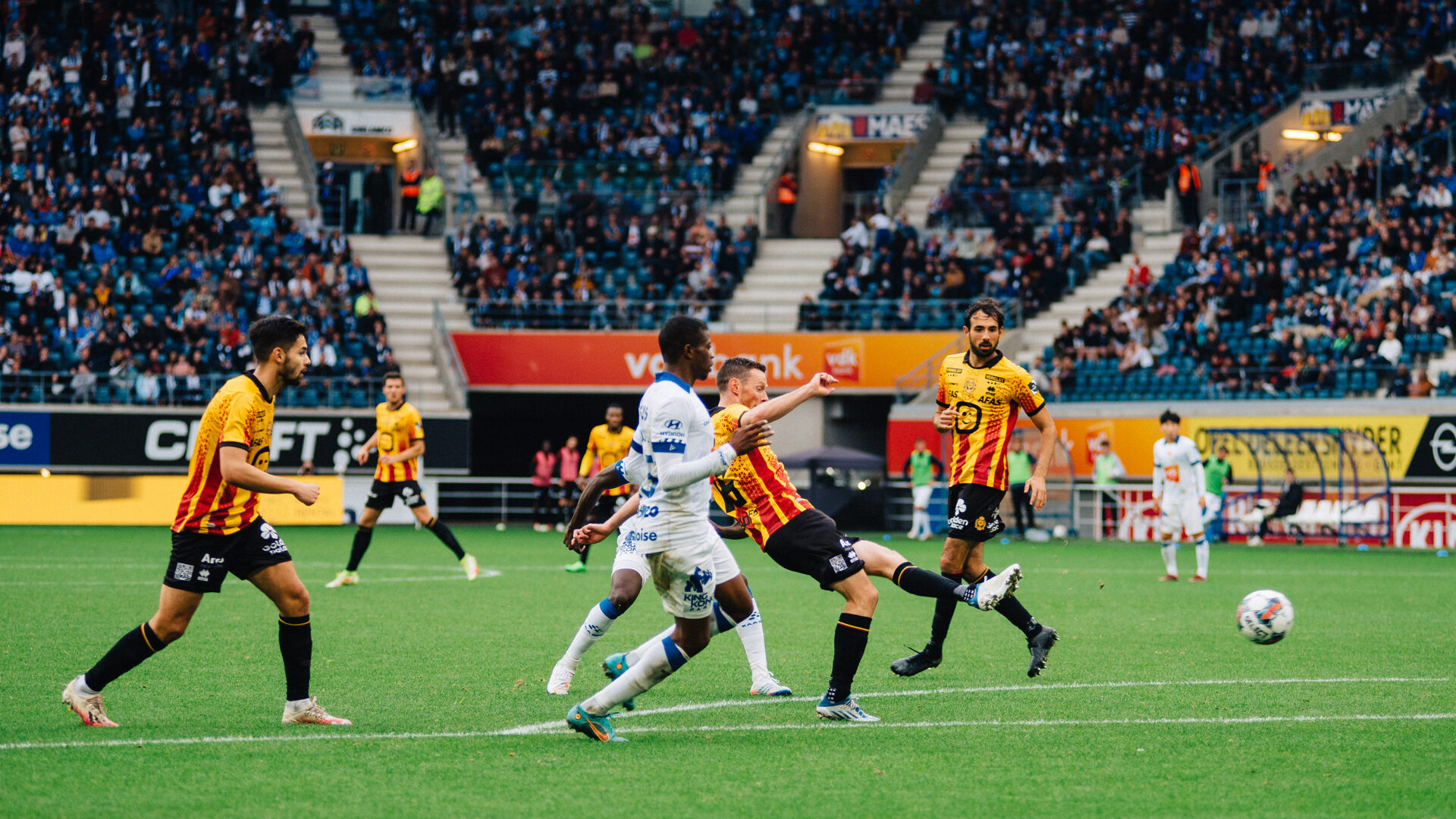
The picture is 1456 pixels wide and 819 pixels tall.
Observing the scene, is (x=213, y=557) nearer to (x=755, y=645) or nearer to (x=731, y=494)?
(x=731, y=494)

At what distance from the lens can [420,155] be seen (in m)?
42.0

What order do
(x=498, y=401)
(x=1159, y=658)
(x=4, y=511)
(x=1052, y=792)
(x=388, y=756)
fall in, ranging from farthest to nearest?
1. (x=498, y=401)
2. (x=4, y=511)
3. (x=1159, y=658)
4. (x=388, y=756)
5. (x=1052, y=792)

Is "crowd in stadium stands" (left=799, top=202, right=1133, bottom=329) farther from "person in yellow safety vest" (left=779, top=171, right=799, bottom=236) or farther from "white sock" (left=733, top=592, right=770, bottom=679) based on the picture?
"white sock" (left=733, top=592, right=770, bottom=679)

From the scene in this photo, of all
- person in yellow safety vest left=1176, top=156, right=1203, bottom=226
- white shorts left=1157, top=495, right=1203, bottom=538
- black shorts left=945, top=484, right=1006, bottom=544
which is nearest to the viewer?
black shorts left=945, top=484, right=1006, bottom=544

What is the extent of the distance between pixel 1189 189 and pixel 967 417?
2700cm

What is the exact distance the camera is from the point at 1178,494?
63.0 feet

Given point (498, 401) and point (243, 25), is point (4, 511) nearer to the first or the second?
point (498, 401)

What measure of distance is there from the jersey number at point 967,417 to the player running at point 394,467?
7.98 meters

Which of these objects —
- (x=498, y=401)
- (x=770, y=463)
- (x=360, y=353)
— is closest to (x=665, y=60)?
(x=498, y=401)

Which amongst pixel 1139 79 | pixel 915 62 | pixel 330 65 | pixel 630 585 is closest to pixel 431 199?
pixel 330 65

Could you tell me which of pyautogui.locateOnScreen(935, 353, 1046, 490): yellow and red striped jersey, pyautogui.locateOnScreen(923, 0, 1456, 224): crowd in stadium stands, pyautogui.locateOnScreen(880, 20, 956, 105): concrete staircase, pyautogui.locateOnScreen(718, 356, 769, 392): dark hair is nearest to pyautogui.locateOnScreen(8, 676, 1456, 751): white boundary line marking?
pyautogui.locateOnScreen(935, 353, 1046, 490): yellow and red striped jersey

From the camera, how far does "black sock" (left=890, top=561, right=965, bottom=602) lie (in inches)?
347

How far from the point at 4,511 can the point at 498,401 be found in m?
12.3

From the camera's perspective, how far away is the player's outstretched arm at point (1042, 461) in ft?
Result: 31.9
